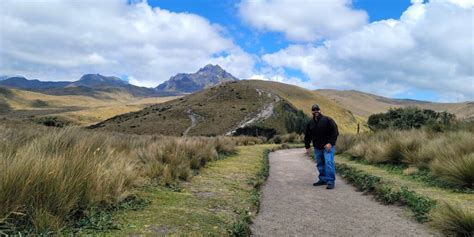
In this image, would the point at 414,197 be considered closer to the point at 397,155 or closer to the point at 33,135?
the point at 397,155

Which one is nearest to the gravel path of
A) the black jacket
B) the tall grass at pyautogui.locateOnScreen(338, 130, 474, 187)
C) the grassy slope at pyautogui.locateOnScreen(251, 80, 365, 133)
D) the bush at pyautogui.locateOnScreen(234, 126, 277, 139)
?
the black jacket

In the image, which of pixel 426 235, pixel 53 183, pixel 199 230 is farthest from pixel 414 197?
pixel 53 183

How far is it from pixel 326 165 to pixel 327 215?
3595mm

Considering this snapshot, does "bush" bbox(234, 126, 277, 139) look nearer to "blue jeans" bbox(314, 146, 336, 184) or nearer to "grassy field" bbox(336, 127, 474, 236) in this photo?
"grassy field" bbox(336, 127, 474, 236)

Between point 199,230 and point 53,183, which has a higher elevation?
point 53,183

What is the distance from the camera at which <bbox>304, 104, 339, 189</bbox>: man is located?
1111 cm

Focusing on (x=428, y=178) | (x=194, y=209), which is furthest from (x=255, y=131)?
(x=194, y=209)

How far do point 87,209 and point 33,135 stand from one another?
18.1 feet

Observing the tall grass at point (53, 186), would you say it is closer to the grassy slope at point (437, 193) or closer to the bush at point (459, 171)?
the grassy slope at point (437, 193)

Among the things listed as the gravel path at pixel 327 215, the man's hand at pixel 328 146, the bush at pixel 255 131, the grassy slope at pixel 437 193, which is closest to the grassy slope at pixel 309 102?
the bush at pixel 255 131

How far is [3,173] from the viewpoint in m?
4.87

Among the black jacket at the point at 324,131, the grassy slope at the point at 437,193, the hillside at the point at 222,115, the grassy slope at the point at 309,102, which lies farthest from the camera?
the grassy slope at the point at 309,102

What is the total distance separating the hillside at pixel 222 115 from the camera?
254ft

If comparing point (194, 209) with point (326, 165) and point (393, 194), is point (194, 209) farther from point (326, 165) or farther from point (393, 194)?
point (326, 165)
